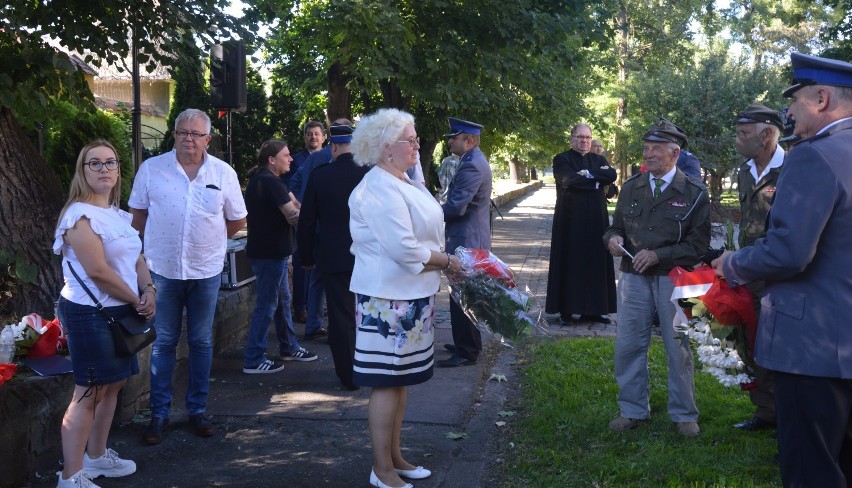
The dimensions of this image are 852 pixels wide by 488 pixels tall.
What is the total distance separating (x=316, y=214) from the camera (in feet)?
23.3

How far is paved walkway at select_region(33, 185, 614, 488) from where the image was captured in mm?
5371

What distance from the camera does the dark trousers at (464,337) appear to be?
8.08m

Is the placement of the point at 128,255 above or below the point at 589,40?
below

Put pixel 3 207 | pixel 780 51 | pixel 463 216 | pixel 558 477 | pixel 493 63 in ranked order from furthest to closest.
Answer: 1. pixel 780 51
2. pixel 493 63
3. pixel 463 216
4. pixel 3 207
5. pixel 558 477

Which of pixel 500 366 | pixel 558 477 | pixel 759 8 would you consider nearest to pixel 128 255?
pixel 558 477

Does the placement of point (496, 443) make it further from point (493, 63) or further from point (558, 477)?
point (493, 63)

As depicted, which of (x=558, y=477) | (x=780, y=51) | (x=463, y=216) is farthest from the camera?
(x=780, y=51)

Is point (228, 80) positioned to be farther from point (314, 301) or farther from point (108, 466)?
point (108, 466)

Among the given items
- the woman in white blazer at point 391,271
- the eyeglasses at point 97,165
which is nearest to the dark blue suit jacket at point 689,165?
the woman in white blazer at point 391,271

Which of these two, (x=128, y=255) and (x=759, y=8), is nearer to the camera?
(x=128, y=255)

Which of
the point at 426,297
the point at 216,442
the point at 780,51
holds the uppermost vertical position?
the point at 780,51

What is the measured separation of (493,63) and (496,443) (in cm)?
925

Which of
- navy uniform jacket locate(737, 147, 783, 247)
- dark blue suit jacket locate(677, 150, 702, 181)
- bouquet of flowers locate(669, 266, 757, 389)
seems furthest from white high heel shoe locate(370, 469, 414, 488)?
dark blue suit jacket locate(677, 150, 702, 181)

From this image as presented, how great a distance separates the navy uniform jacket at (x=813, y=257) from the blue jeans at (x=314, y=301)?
551cm
